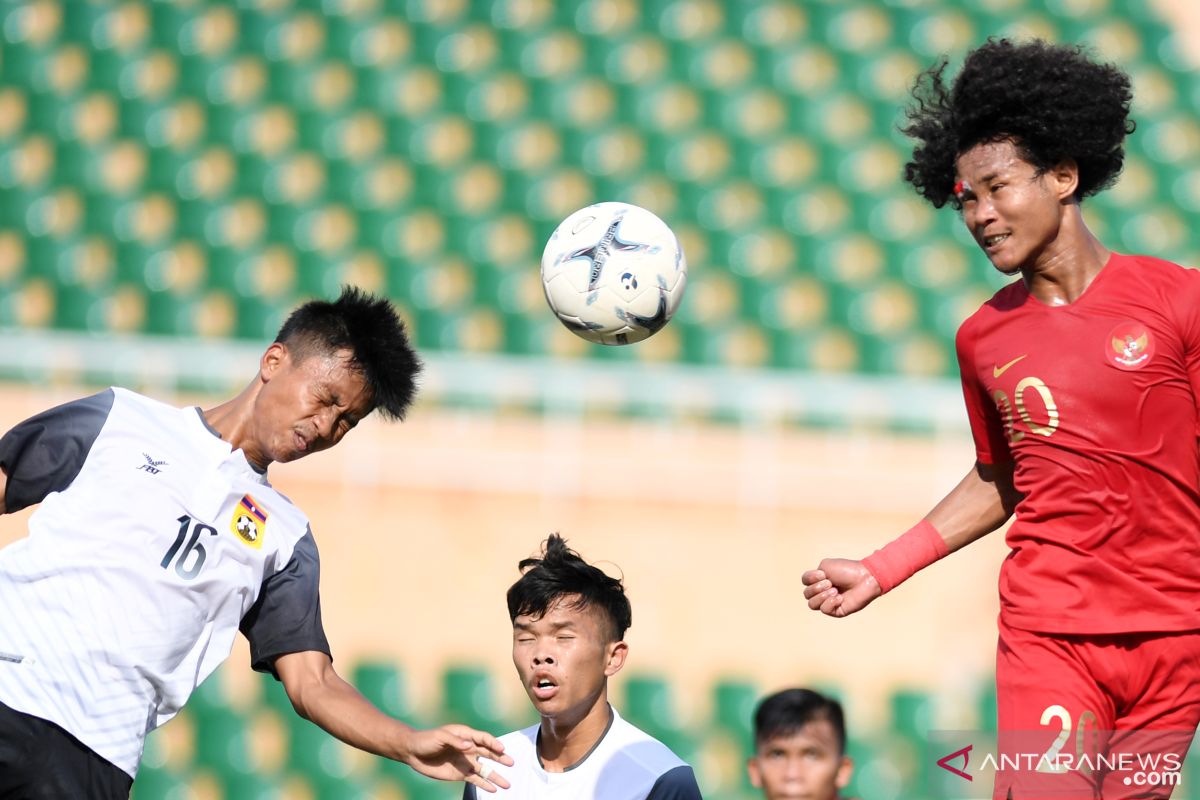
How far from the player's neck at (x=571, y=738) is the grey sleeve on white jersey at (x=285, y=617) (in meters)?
0.59

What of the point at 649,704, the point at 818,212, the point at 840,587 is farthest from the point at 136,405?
the point at 818,212

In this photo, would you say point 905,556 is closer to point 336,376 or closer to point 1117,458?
point 1117,458

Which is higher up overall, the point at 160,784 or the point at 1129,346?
the point at 1129,346

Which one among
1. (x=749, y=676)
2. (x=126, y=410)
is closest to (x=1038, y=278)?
(x=126, y=410)

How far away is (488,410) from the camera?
7840mm

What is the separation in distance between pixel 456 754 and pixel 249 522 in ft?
2.79

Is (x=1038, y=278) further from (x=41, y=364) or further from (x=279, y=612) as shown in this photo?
(x=41, y=364)

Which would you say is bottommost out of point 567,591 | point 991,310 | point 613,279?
point 567,591

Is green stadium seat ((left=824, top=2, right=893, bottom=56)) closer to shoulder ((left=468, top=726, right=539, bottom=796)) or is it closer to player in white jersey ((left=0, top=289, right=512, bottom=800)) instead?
player in white jersey ((left=0, top=289, right=512, bottom=800))

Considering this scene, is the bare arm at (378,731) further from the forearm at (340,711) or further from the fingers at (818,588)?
the fingers at (818,588)

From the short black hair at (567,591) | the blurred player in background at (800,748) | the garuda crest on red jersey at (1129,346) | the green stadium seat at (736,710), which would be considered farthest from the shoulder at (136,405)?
the green stadium seat at (736,710)

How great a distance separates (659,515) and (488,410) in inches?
41.4

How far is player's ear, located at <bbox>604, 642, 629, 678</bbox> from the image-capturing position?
12.1ft

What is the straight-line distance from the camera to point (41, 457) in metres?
3.43
